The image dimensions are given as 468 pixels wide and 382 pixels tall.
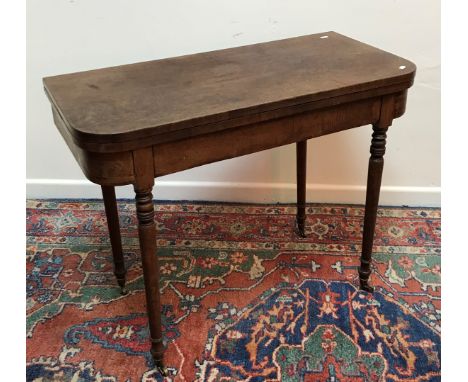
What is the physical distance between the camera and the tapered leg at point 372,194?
1.69m

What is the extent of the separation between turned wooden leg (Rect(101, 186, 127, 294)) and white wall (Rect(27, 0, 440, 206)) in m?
0.65

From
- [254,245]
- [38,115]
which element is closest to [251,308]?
[254,245]

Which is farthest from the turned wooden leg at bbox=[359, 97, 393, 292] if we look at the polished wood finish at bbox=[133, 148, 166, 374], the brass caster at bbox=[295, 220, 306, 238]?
the polished wood finish at bbox=[133, 148, 166, 374]

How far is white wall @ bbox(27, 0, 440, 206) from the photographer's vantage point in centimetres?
217

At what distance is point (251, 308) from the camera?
1883mm

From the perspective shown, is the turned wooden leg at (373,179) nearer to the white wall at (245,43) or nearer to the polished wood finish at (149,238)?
the white wall at (245,43)

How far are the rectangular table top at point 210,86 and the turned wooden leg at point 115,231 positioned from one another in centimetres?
41

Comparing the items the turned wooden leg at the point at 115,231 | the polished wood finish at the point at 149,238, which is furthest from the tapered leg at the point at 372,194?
the turned wooden leg at the point at 115,231

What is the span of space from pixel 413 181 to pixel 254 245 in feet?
2.77

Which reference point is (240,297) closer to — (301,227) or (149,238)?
(301,227)

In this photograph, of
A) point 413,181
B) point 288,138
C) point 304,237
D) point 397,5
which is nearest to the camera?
point 288,138

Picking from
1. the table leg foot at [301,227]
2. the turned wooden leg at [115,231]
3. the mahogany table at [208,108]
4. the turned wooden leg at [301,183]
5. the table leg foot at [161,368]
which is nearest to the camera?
the mahogany table at [208,108]

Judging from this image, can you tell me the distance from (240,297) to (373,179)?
2.13 ft

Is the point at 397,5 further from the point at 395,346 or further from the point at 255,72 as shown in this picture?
the point at 395,346
